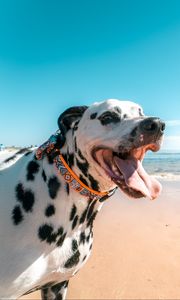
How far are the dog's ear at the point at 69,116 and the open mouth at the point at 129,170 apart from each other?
0.35 metres

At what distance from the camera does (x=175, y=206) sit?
24.6 feet

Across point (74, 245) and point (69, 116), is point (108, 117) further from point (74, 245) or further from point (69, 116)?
point (74, 245)

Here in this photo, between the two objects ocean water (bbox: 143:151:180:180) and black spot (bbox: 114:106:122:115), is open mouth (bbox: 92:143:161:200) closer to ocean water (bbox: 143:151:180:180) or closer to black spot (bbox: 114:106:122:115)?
black spot (bbox: 114:106:122:115)

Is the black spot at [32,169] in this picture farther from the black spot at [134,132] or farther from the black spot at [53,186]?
the black spot at [134,132]

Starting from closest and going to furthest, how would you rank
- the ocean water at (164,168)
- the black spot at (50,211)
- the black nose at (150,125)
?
the black nose at (150,125)
the black spot at (50,211)
the ocean water at (164,168)

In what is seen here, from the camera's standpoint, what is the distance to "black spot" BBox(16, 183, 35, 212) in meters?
2.36

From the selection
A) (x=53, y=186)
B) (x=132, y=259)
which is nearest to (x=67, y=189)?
(x=53, y=186)

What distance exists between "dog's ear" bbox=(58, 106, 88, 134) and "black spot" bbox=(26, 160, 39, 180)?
33 cm

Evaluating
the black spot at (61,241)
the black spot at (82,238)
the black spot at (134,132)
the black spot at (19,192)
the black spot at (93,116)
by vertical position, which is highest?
the black spot at (93,116)

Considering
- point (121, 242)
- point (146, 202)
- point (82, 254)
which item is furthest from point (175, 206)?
point (82, 254)

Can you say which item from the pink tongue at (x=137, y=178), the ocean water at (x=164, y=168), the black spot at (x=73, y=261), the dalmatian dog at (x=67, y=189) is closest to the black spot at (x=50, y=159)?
the dalmatian dog at (x=67, y=189)

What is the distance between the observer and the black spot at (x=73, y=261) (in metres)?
2.46

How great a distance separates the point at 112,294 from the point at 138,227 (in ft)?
7.27

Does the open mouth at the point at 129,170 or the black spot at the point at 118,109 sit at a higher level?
the black spot at the point at 118,109
